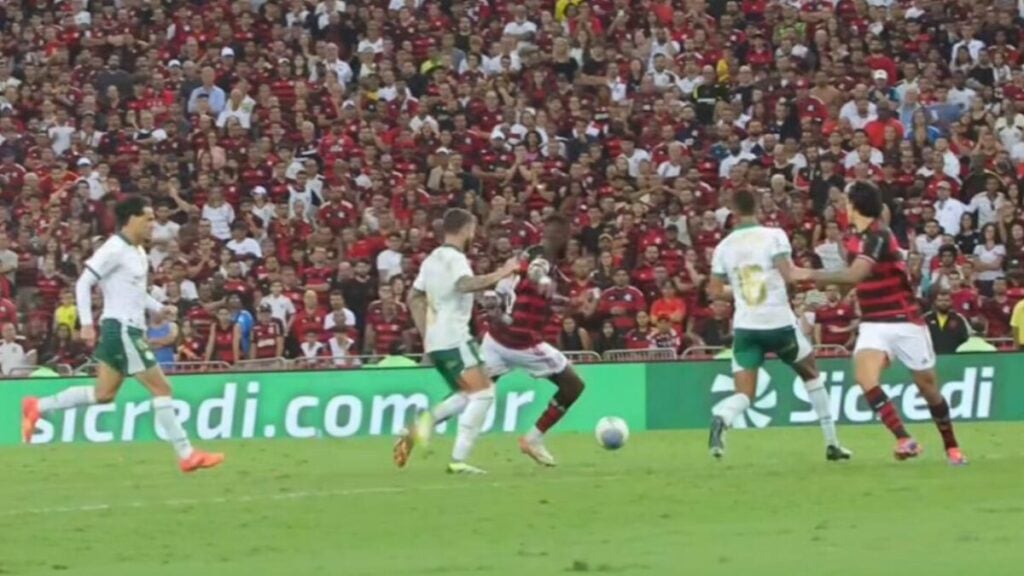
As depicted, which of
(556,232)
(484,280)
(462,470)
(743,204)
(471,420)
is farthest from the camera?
(556,232)

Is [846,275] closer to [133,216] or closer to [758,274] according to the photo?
[758,274]

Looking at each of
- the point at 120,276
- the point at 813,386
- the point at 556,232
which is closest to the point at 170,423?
the point at 120,276

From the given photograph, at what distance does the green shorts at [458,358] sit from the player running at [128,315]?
201cm

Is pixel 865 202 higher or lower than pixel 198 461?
higher

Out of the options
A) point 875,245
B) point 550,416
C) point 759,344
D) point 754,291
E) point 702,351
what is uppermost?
point 875,245

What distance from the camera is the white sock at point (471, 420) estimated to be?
1966 centimetres

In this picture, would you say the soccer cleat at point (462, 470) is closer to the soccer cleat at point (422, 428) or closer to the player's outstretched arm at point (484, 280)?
the soccer cleat at point (422, 428)

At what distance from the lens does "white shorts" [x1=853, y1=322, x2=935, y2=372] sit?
1889cm

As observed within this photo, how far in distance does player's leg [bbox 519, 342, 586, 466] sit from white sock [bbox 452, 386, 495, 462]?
3.25ft

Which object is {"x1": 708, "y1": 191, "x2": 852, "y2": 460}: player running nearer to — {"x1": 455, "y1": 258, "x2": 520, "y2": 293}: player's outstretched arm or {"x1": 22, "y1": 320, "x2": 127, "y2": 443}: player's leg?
{"x1": 455, "y1": 258, "x2": 520, "y2": 293}: player's outstretched arm

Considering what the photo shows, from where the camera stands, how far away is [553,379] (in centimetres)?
2100

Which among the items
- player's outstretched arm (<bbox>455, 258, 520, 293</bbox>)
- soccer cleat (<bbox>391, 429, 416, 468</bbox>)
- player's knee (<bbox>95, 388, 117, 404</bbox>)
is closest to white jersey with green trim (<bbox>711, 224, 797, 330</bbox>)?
player's outstretched arm (<bbox>455, 258, 520, 293</bbox>)

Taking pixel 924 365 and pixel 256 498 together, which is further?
pixel 924 365

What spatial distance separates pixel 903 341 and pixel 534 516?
13.9 ft
